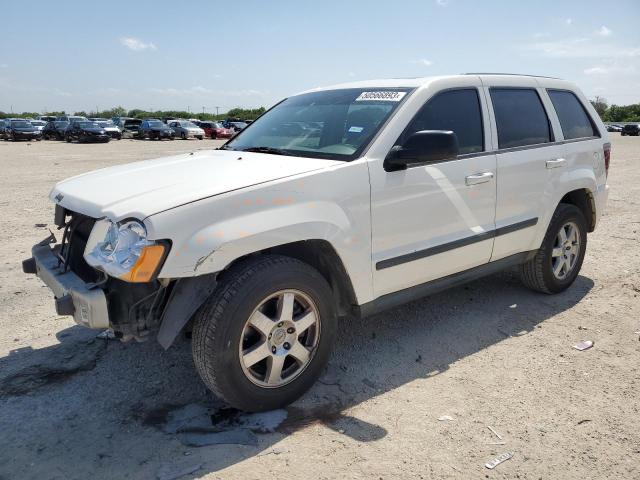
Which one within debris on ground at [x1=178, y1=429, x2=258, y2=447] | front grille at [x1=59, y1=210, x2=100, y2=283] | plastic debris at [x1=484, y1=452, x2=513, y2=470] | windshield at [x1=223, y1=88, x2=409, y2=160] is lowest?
plastic debris at [x1=484, y1=452, x2=513, y2=470]

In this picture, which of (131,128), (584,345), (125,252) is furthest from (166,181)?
(131,128)

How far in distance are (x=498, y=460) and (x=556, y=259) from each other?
2.68m

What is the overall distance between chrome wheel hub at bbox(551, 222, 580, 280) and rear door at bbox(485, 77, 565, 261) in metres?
0.40

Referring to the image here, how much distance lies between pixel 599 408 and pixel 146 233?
267cm

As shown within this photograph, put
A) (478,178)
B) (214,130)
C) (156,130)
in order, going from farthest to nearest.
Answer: (214,130)
(156,130)
(478,178)

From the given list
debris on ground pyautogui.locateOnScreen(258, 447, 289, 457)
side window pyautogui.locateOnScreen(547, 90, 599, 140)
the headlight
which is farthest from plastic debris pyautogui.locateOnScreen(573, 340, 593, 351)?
the headlight

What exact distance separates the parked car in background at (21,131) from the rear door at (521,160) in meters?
38.2

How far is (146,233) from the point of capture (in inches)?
99.9

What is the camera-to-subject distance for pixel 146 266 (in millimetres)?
2518

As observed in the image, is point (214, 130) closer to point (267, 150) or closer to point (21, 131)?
point (21, 131)

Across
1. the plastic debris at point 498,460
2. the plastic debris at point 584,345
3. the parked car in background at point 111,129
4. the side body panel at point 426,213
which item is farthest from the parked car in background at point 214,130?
the plastic debris at point 498,460

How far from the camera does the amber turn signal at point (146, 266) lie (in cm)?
251

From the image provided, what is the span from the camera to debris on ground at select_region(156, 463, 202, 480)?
2512 millimetres

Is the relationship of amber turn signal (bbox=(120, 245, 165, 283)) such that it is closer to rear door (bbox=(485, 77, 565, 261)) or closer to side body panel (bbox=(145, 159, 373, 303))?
side body panel (bbox=(145, 159, 373, 303))
